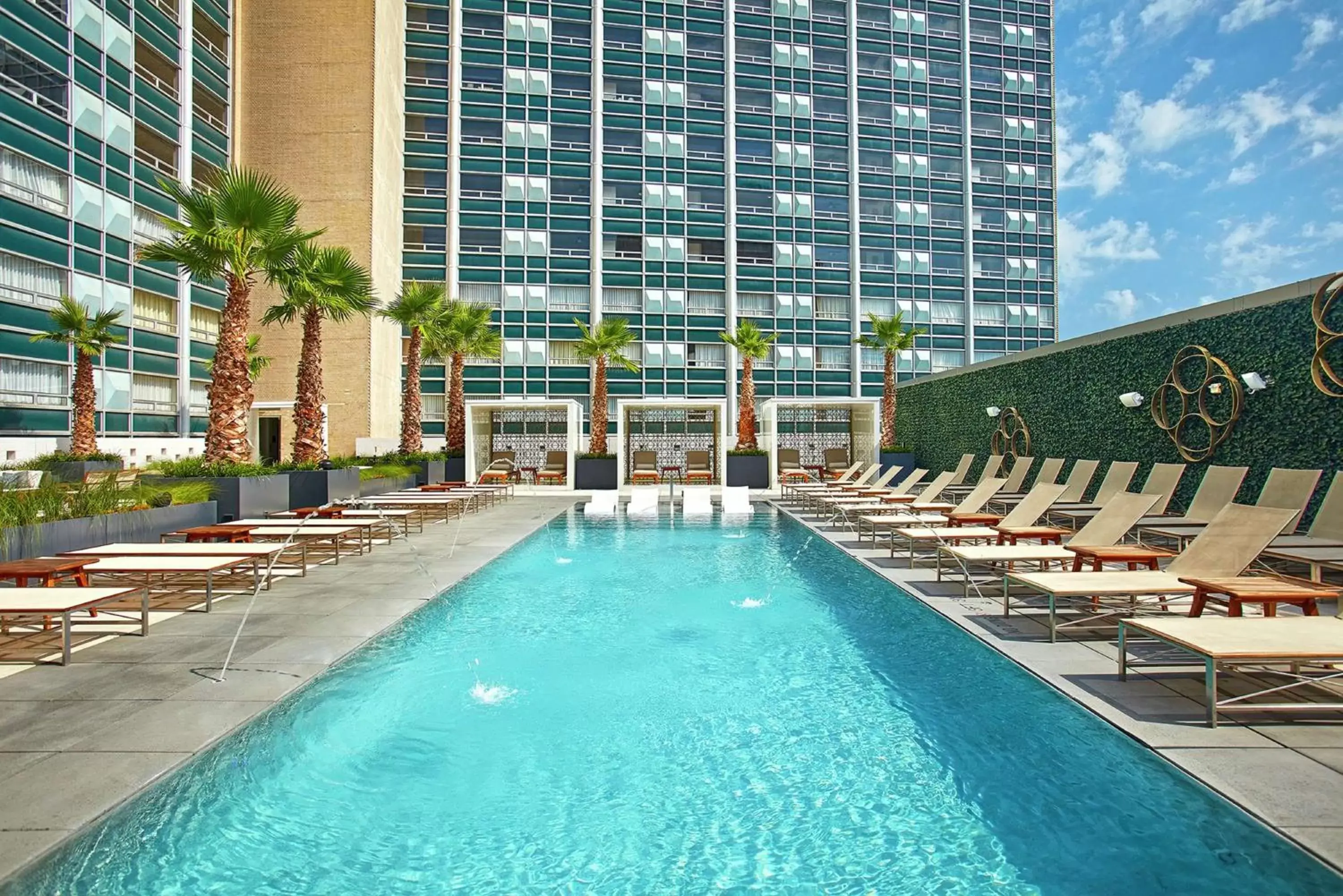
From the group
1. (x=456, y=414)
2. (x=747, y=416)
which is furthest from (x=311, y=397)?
(x=747, y=416)

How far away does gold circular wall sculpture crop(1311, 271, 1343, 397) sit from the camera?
771 cm

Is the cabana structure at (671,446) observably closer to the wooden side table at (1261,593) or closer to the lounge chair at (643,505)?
the lounge chair at (643,505)

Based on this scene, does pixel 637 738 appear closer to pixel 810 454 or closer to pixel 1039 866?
pixel 1039 866

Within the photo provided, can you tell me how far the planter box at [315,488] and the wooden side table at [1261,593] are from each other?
43.7ft

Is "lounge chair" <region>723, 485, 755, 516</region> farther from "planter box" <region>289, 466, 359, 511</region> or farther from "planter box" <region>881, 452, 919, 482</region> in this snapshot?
"planter box" <region>289, 466, 359, 511</region>

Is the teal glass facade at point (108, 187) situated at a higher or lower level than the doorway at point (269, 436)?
higher

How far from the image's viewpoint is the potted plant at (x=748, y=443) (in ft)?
74.2

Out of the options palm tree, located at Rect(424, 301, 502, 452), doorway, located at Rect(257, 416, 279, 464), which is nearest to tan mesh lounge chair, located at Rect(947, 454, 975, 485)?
palm tree, located at Rect(424, 301, 502, 452)

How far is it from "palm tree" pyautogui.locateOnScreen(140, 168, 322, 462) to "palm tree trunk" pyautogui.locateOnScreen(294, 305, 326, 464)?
8.82 feet

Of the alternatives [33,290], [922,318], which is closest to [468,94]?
[33,290]

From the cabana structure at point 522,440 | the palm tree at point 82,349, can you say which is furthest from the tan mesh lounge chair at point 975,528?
the palm tree at point 82,349

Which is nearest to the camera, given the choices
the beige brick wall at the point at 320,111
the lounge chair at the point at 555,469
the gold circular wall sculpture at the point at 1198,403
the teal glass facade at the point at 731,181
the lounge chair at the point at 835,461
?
the gold circular wall sculpture at the point at 1198,403

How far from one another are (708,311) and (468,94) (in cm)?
1647

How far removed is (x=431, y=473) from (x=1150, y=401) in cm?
1738
